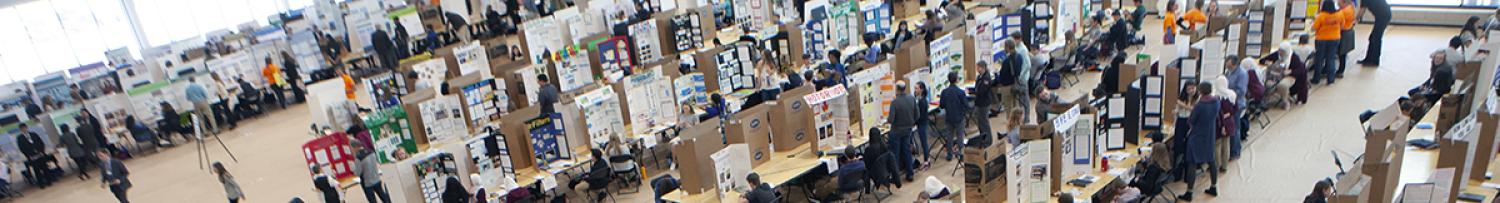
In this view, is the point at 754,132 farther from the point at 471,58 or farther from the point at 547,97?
the point at 471,58

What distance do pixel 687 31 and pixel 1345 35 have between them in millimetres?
7656

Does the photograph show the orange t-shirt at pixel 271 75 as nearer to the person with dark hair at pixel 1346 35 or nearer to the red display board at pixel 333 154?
the red display board at pixel 333 154

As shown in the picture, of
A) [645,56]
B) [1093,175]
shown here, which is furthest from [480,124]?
[1093,175]

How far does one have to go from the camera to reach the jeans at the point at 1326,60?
43.1ft

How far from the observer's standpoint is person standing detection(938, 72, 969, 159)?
10875mm

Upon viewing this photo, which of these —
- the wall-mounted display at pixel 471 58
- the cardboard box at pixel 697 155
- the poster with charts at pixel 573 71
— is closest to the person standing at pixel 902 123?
the cardboard box at pixel 697 155

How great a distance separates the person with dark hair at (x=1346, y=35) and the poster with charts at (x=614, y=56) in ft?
25.9

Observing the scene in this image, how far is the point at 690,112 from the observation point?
36.1 ft

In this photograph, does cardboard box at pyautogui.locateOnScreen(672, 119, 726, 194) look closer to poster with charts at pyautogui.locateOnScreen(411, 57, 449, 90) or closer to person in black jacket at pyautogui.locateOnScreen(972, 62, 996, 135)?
person in black jacket at pyautogui.locateOnScreen(972, 62, 996, 135)

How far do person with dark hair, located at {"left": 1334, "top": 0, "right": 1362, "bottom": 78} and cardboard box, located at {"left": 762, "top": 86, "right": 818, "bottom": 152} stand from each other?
21.1 ft

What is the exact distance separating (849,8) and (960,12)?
1.61 m

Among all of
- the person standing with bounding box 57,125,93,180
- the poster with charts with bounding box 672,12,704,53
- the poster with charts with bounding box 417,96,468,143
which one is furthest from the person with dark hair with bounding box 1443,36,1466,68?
the person standing with bounding box 57,125,93,180

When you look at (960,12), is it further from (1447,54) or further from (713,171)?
(713,171)

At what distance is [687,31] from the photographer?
15469mm
